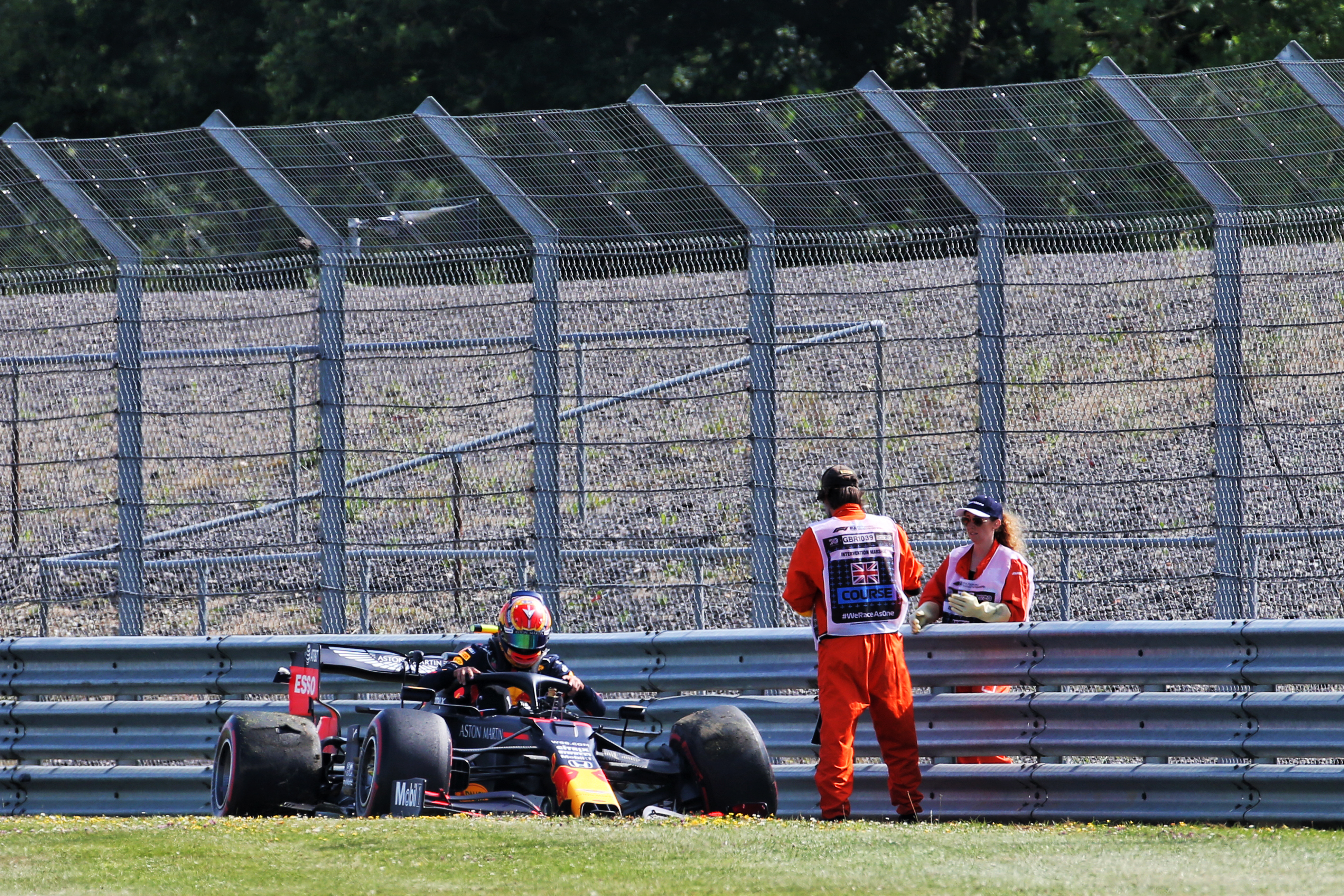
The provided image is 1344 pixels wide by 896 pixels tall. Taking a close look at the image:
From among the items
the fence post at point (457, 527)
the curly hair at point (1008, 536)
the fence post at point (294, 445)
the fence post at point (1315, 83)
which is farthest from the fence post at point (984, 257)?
the fence post at point (294, 445)

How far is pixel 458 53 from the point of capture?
3391cm

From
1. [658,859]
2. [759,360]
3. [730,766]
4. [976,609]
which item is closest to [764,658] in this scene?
[730,766]

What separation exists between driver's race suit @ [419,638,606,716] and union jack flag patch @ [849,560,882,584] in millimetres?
1346

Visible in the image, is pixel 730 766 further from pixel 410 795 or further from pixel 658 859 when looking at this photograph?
pixel 658 859

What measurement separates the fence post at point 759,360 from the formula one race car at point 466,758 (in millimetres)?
1152

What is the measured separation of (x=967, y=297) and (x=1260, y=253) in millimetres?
4044

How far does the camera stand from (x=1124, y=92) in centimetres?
977

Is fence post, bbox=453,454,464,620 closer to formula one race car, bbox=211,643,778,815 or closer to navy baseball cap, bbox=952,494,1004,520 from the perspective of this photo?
formula one race car, bbox=211,643,778,815

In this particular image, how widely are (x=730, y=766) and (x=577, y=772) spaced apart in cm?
66

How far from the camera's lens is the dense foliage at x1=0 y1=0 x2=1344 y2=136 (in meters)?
33.2

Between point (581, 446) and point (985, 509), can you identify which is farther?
point (581, 446)

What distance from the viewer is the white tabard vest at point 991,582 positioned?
9227 millimetres

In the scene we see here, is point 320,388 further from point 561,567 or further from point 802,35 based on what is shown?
point 802,35

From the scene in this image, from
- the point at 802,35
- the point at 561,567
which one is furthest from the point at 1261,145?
the point at 802,35
